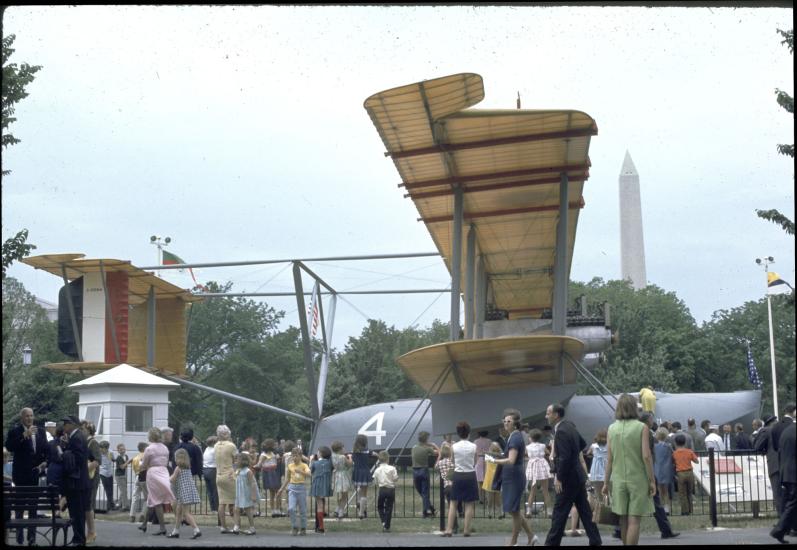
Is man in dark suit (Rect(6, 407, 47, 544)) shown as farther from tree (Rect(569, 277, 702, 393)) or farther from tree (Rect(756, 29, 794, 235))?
tree (Rect(569, 277, 702, 393))

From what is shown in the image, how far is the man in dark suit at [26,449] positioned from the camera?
49.5ft

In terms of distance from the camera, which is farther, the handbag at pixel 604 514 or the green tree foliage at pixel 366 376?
the green tree foliage at pixel 366 376

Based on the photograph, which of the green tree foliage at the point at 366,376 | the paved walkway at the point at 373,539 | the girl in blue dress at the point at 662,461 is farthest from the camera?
the green tree foliage at the point at 366,376

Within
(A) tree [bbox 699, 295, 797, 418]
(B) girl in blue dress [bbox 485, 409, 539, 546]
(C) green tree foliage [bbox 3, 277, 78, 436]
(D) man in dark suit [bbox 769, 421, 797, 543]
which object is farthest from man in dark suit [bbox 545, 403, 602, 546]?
(A) tree [bbox 699, 295, 797, 418]

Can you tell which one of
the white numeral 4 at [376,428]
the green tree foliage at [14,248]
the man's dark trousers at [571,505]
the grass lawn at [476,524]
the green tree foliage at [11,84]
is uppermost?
the green tree foliage at [11,84]

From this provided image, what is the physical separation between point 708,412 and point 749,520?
628 inches

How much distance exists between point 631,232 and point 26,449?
97.0 metres

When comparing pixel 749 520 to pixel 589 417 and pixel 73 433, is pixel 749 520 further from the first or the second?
pixel 589 417

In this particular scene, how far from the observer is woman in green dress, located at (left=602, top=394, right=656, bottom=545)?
1121 centimetres

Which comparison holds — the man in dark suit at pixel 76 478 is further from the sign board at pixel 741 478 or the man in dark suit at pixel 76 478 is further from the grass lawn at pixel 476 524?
the sign board at pixel 741 478

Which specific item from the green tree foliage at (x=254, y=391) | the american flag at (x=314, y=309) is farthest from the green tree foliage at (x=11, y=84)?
the green tree foliage at (x=254, y=391)

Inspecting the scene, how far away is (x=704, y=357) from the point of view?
271 feet

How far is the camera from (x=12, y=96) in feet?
43.3

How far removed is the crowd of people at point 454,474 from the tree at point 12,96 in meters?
2.36
